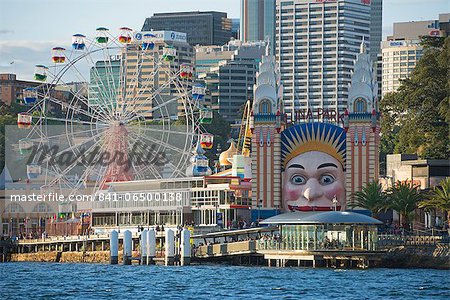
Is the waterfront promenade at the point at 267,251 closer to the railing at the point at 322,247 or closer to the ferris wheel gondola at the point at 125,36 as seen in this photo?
the railing at the point at 322,247

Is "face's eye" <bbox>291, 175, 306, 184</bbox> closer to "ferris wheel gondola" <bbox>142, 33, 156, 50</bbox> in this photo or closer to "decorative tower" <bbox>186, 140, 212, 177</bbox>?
"decorative tower" <bbox>186, 140, 212, 177</bbox>

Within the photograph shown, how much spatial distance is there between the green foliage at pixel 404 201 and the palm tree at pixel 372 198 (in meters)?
1.34

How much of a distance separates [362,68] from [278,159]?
42.6 feet

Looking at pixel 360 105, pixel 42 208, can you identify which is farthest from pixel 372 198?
pixel 42 208

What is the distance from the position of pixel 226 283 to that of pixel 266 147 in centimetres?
4334

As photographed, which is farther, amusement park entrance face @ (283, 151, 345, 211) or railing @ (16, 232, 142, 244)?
railing @ (16, 232, 142, 244)

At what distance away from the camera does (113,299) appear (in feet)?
300

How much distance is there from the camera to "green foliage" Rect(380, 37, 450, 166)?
162 meters

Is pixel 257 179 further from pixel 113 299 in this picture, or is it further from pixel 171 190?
pixel 113 299

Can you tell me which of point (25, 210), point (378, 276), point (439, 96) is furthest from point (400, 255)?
point (25, 210)

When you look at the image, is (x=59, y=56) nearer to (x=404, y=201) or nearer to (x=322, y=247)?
(x=404, y=201)

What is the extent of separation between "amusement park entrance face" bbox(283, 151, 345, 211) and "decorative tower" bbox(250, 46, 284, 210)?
142 centimetres

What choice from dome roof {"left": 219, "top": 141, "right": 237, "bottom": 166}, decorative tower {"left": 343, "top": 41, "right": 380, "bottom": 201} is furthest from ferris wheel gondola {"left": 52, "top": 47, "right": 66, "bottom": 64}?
decorative tower {"left": 343, "top": 41, "right": 380, "bottom": 201}

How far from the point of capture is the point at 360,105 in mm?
144750
